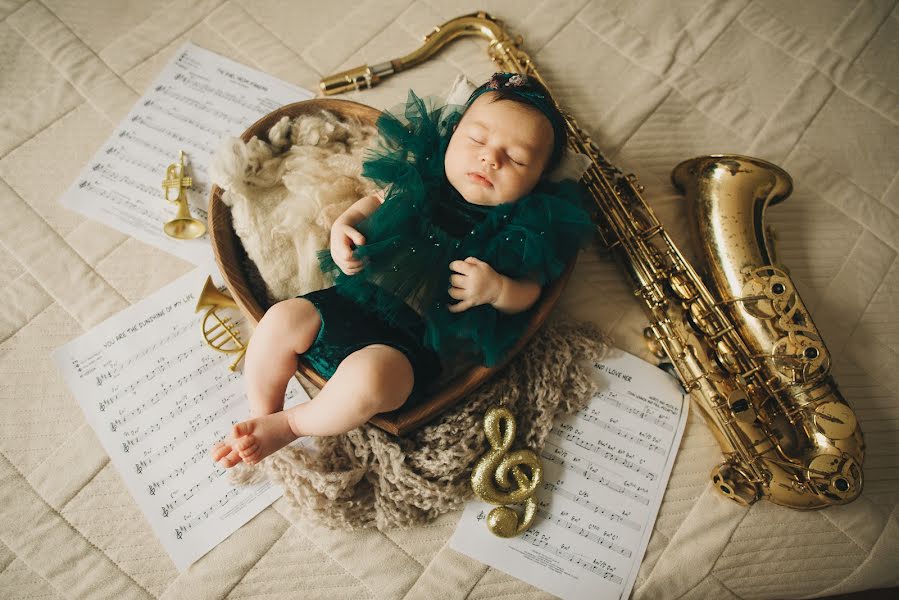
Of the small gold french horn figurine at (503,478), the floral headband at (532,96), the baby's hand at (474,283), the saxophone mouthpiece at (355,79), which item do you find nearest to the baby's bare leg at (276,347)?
the baby's hand at (474,283)

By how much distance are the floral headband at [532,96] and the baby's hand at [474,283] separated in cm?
23

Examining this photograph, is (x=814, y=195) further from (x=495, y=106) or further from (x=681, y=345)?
(x=495, y=106)

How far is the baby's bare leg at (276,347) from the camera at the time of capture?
802 millimetres

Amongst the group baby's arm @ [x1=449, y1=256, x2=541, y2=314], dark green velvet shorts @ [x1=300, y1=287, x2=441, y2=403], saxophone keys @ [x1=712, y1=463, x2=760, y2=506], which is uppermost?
baby's arm @ [x1=449, y1=256, x2=541, y2=314]

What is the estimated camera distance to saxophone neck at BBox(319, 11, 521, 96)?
117 cm

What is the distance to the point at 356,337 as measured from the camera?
2.66 ft

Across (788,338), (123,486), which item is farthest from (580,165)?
(123,486)

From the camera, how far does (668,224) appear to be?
108 centimetres

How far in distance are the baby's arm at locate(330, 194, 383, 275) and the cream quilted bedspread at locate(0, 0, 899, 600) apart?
43 cm

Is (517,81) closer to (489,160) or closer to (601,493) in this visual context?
(489,160)

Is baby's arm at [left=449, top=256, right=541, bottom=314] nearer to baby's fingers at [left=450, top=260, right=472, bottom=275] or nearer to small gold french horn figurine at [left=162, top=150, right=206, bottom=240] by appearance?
baby's fingers at [left=450, top=260, right=472, bottom=275]

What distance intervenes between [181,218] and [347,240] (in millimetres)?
422

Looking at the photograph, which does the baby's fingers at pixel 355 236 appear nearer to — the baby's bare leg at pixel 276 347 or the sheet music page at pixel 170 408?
the baby's bare leg at pixel 276 347

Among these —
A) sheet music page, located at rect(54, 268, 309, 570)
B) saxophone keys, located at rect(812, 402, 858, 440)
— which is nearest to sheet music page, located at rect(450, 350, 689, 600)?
saxophone keys, located at rect(812, 402, 858, 440)
